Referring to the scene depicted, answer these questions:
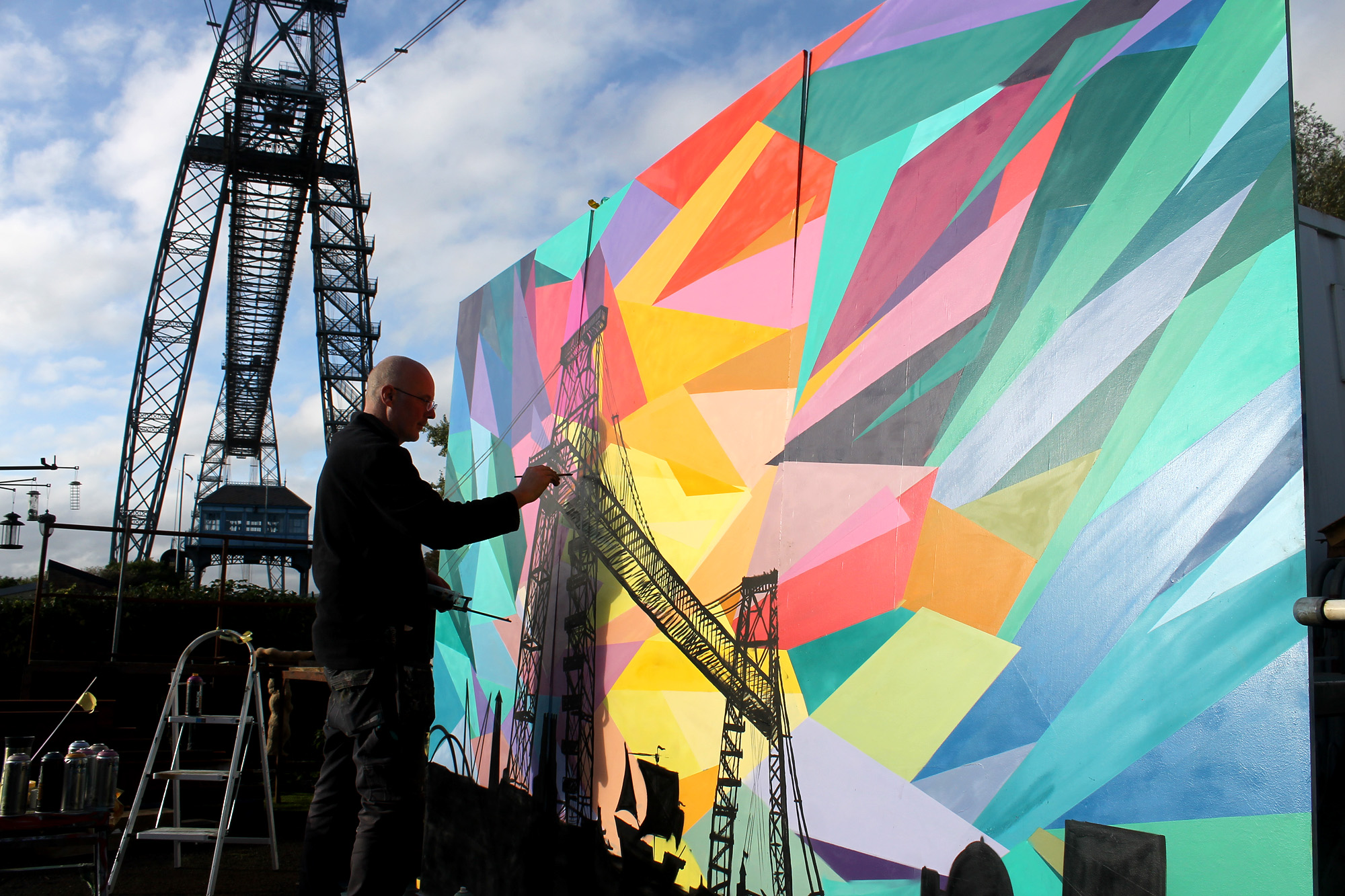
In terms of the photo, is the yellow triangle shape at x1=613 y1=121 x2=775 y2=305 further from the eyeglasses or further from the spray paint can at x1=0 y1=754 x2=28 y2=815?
the spray paint can at x1=0 y1=754 x2=28 y2=815

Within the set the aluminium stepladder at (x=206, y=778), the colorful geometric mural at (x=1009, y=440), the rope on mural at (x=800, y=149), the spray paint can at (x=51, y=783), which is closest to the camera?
the colorful geometric mural at (x=1009, y=440)

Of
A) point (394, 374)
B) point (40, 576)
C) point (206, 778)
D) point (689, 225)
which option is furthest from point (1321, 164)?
point (40, 576)

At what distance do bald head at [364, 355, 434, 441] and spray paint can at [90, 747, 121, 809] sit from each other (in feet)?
4.95

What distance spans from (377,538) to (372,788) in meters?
0.69

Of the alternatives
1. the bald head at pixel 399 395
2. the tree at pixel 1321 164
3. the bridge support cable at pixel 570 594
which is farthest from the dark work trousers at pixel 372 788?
the tree at pixel 1321 164

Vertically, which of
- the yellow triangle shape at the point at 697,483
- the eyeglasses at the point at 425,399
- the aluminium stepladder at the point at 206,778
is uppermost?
the eyeglasses at the point at 425,399

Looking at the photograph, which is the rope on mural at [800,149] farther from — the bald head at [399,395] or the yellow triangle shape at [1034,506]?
the bald head at [399,395]

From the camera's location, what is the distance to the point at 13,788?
107 inches

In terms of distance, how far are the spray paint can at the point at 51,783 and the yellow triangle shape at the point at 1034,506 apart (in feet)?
9.92

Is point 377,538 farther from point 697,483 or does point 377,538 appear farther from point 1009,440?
point 1009,440

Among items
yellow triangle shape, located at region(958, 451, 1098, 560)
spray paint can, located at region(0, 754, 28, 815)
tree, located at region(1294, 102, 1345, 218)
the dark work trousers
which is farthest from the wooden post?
tree, located at region(1294, 102, 1345, 218)

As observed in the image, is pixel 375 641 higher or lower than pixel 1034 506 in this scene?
lower

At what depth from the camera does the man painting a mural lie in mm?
2285

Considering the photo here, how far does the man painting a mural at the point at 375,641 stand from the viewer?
7.50 feet
